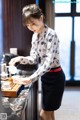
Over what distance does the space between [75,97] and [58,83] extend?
2.68 meters

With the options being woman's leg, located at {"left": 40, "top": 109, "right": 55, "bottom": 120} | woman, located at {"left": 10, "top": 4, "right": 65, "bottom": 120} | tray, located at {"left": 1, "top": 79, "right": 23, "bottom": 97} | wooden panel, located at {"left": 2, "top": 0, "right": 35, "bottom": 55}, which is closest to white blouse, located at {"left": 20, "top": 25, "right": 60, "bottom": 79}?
woman, located at {"left": 10, "top": 4, "right": 65, "bottom": 120}

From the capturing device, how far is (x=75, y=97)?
5.11 m

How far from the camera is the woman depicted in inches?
88.7

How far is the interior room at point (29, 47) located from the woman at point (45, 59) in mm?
151

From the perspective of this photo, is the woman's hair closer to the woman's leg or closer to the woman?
the woman

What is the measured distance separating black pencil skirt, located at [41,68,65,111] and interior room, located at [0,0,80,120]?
141 millimetres

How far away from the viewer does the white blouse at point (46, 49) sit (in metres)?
2.26

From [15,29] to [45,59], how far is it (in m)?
1.93

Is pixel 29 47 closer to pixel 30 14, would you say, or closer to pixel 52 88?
pixel 52 88

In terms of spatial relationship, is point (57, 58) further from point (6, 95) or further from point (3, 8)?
point (3, 8)

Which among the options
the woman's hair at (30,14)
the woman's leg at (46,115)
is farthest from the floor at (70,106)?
the woman's hair at (30,14)

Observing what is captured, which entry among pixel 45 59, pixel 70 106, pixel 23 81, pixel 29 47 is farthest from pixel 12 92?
pixel 70 106

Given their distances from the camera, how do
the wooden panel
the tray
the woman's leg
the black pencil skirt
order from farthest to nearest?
1. the wooden panel
2. the woman's leg
3. the black pencil skirt
4. the tray

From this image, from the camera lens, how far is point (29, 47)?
4.24m
